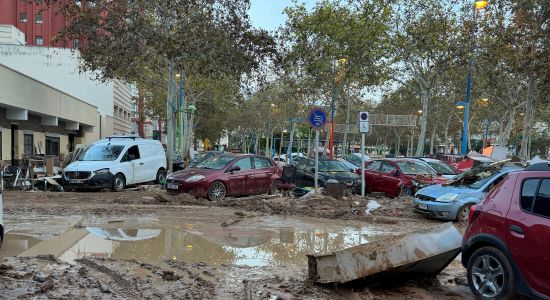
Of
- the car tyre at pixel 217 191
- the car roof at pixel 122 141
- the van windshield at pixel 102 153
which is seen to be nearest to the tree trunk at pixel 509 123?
the car roof at pixel 122 141

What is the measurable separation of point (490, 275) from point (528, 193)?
964 mm

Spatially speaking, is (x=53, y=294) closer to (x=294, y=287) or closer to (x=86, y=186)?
(x=294, y=287)

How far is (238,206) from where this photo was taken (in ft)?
41.6

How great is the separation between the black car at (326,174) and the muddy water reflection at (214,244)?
21.8 ft

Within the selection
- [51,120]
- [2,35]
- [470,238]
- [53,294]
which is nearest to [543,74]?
[470,238]

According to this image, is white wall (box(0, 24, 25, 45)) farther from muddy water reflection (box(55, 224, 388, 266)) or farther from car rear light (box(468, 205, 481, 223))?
car rear light (box(468, 205, 481, 223))

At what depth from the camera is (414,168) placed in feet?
52.5

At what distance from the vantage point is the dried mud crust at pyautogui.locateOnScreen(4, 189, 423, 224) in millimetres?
11469

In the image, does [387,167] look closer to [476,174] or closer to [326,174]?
[326,174]

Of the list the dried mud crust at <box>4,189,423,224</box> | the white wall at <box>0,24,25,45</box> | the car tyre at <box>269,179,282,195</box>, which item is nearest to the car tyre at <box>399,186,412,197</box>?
the dried mud crust at <box>4,189,423,224</box>

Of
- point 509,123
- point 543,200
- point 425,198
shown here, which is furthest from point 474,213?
point 509,123

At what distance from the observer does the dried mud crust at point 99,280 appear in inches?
197

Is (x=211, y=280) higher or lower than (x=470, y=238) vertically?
lower

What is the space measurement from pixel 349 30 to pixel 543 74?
7.99m
